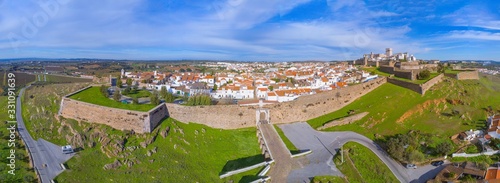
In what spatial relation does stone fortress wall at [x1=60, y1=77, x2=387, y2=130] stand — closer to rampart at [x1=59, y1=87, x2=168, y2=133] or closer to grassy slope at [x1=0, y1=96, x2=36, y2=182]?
rampart at [x1=59, y1=87, x2=168, y2=133]

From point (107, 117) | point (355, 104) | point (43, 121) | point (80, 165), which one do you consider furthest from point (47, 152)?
point (355, 104)

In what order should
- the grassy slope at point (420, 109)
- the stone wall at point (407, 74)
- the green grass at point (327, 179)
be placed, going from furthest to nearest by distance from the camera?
the stone wall at point (407, 74), the grassy slope at point (420, 109), the green grass at point (327, 179)

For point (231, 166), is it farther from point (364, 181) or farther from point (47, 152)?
point (47, 152)

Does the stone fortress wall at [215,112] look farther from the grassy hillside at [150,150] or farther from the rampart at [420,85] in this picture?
the rampart at [420,85]

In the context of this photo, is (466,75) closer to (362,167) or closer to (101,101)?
(362,167)

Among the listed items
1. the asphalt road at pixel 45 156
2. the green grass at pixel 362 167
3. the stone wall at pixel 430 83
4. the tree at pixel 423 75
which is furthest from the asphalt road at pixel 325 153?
the tree at pixel 423 75

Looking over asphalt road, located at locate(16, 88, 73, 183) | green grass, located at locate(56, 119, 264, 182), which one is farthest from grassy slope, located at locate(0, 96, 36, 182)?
green grass, located at locate(56, 119, 264, 182)

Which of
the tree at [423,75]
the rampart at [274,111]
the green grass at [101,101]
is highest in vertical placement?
the tree at [423,75]

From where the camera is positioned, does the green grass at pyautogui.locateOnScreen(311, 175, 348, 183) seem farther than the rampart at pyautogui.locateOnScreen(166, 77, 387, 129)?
No
